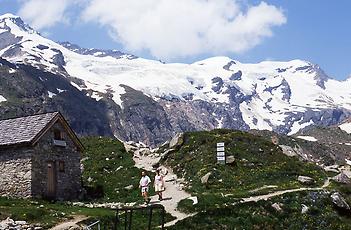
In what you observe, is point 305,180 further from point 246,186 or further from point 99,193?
point 99,193

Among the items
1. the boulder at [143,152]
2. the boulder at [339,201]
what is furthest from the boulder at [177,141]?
the boulder at [339,201]

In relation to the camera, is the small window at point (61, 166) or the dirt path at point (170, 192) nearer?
the dirt path at point (170, 192)

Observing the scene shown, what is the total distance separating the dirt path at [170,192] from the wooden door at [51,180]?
31.9 ft

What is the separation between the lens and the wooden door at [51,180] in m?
53.4

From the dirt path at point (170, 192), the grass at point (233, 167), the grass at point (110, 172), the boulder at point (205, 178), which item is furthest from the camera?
the boulder at point (205, 178)

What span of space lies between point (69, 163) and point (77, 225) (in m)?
18.8

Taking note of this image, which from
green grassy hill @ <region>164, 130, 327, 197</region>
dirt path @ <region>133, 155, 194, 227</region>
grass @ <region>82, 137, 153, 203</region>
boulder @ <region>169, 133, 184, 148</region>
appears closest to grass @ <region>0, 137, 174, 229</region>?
grass @ <region>82, 137, 153, 203</region>

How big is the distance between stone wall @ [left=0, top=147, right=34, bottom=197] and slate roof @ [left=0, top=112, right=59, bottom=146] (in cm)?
98

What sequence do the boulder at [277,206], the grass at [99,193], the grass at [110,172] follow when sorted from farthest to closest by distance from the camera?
the grass at [110,172], the boulder at [277,206], the grass at [99,193]

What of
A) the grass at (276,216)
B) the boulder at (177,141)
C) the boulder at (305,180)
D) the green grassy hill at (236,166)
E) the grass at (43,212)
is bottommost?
the grass at (276,216)

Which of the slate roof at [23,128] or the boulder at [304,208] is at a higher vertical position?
the slate roof at [23,128]

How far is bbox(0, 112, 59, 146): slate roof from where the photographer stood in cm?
5341

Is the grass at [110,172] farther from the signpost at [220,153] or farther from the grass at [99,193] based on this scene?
the signpost at [220,153]

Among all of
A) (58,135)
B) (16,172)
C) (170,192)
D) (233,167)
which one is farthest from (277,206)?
(16,172)
